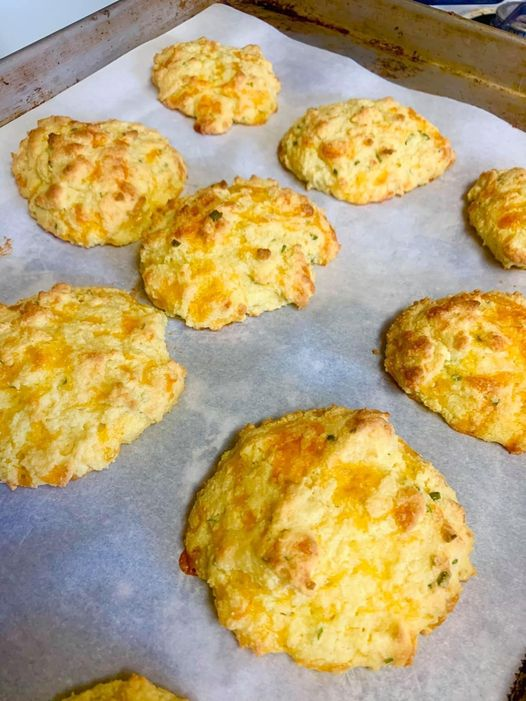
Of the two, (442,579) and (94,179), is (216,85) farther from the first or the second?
(442,579)

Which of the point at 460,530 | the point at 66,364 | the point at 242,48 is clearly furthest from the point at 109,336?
the point at 242,48

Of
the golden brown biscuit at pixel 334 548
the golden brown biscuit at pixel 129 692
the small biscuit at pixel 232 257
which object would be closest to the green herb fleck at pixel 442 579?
the golden brown biscuit at pixel 334 548

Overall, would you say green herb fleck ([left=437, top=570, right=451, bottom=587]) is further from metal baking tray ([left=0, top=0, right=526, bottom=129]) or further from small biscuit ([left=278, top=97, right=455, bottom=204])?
metal baking tray ([left=0, top=0, right=526, bottom=129])

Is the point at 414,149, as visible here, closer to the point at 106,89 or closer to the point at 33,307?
the point at 106,89

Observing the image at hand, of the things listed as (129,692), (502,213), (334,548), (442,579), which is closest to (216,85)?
(502,213)

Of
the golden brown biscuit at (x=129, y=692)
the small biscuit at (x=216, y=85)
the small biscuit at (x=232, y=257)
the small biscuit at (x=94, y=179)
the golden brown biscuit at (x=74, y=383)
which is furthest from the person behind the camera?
the small biscuit at (x=216, y=85)

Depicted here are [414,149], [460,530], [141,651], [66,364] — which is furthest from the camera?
[414,149]

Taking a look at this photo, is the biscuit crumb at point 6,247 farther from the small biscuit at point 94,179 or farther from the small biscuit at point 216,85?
the small biscuit at point 216,85
